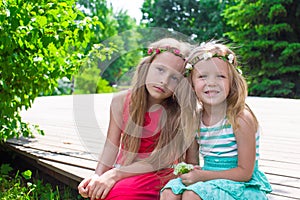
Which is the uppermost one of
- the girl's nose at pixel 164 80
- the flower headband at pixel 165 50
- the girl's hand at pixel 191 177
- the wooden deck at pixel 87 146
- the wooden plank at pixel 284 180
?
the flower headband at pixel 165 50

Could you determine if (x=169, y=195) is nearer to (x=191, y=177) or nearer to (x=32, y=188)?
(x=191, y=177)

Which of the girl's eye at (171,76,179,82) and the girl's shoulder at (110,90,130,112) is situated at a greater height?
the girl's eye at (171,76,179,82)

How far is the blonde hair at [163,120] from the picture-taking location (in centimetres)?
216

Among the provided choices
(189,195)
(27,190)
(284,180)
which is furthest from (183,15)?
(189,195)

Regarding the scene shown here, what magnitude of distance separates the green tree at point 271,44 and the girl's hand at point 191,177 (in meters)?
10.5

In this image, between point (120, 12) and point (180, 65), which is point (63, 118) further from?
point (120, 12)

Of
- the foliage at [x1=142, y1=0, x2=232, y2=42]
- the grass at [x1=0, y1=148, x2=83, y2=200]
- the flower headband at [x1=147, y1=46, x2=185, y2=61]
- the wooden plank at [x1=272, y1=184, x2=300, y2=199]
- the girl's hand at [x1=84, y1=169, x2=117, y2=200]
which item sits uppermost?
the foliage at [x1=142, y1=0, x2=232, y2=42]

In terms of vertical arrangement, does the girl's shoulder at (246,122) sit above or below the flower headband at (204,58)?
below

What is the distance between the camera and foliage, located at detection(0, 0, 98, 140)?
2.81m

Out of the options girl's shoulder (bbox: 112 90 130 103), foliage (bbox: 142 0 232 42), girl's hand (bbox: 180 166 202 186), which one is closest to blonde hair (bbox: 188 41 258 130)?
girl's hand (bbox: 180 166 202 186)

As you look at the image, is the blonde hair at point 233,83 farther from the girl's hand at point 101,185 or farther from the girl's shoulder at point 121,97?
the girl's hand at point 101,185

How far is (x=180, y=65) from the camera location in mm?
2145

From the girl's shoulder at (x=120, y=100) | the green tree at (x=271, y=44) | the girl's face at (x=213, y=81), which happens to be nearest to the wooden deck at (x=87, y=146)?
the girl's shoulder at (x=120, y=100)

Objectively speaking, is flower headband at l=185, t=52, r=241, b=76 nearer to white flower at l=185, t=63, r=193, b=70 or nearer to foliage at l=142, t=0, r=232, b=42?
white flower at l=185, t=63, r=193, b=70
